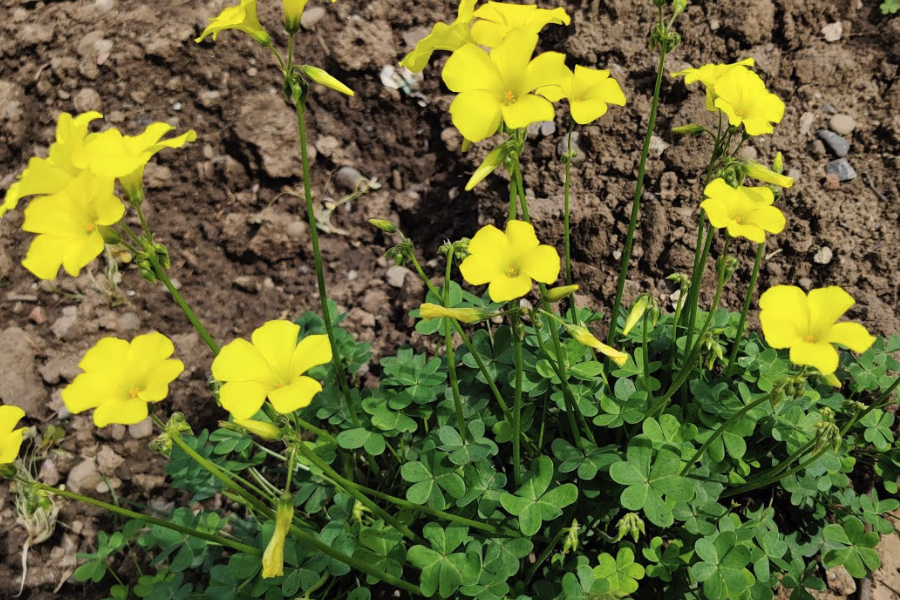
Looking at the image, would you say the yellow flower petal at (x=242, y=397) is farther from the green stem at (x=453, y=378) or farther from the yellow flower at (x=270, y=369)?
the green stem at (x=453, y=378)

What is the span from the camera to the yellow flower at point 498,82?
1784 mm

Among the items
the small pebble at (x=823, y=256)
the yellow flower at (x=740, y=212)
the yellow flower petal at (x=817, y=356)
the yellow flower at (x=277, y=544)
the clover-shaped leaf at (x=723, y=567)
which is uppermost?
the yellow flower at (x=740, y=212)

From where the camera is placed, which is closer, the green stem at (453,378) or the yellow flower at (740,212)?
the yellow flower at (740,212)

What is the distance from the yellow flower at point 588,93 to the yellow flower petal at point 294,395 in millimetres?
1126

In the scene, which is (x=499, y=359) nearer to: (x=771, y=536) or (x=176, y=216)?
(x=771, y=536)

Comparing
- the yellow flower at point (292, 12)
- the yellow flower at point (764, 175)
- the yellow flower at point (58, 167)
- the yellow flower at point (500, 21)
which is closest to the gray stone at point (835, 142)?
the yellow flower at point (764, 175)

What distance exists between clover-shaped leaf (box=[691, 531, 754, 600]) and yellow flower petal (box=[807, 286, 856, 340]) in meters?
0.92

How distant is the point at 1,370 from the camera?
351 centimetres

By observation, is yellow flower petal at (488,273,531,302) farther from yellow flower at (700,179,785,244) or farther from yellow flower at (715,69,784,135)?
yellow flower at (715,69,784,135)

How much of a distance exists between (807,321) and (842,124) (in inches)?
93.7

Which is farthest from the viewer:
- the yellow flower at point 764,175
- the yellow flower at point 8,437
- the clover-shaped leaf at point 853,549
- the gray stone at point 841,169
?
the gray stone at point 841,169

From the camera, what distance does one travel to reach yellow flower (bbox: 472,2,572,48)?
78.2 inches

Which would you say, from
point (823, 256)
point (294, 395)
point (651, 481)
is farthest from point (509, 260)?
point (823, 256)

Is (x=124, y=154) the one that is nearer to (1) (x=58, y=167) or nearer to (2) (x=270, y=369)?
(1) (x=58, y=167)
